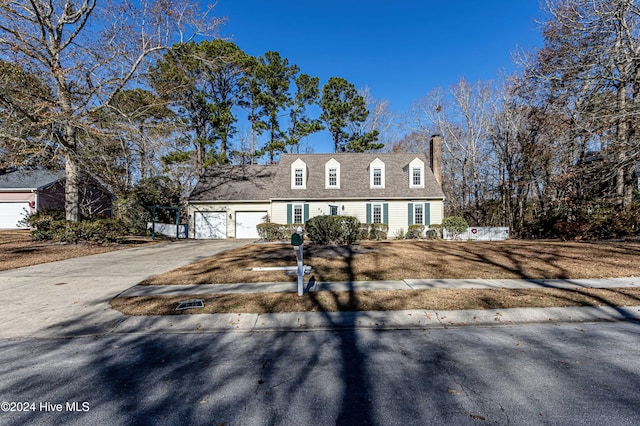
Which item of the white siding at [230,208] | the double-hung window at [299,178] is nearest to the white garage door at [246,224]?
the white siding at [230,208]

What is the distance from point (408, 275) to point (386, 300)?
222 centimetres

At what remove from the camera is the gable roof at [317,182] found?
21.0 metres

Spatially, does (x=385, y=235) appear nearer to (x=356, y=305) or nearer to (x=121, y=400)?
(x=356, y=305)

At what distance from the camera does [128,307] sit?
5285 millimetres

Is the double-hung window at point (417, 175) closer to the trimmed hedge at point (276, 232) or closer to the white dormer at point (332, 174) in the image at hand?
the white dormer at point (332, 174)

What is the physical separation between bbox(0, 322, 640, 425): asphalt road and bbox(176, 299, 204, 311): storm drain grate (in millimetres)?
922

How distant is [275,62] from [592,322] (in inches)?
1249

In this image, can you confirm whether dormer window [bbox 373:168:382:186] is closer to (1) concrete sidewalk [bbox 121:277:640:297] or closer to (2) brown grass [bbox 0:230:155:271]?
(1) concrete sidewalk [bbox 121:277:640:297]

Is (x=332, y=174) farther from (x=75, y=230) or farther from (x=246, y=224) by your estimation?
(x=75, y=230)

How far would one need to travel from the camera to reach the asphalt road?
8.14 ft

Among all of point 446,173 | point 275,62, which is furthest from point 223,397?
point 446,173

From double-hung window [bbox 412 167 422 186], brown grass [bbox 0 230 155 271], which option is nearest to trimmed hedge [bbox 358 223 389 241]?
double-hung window [bbox 412 167 422 186]

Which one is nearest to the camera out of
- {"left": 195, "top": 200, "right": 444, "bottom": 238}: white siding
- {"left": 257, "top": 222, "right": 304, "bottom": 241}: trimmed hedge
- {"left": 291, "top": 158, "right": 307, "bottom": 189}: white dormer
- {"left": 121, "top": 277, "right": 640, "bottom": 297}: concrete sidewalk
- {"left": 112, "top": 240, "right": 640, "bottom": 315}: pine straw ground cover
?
{"left": 112, "top": 240, "right": 640, "bottom": 315}: pine straw ground cover

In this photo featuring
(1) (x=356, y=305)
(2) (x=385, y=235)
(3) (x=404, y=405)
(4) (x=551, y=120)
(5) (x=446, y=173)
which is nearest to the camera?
(3) (x=404, y=405)
